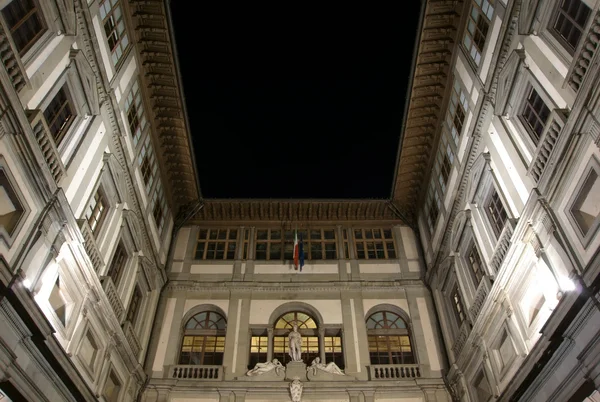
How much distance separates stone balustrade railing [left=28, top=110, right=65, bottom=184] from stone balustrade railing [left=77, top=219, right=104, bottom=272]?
213 cm

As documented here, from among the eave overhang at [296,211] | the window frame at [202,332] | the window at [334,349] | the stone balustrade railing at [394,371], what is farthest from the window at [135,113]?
the stone balustrade railing at [394,371]

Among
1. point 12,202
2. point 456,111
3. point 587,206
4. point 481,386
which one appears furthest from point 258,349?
point 587,206

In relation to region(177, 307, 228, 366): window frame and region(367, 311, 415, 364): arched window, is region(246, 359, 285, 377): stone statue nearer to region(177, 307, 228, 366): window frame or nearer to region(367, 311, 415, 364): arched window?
region(177, 307, 228, 366): window frame

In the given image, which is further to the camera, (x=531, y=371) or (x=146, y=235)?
(x=146, y=235)

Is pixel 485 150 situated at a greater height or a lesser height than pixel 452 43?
lesser

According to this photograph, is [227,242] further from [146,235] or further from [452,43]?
[452,43]

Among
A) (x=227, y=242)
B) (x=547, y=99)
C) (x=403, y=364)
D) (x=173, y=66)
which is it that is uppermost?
(x=173, y=66)

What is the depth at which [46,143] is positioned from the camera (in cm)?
1445

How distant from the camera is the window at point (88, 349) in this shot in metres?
17.3

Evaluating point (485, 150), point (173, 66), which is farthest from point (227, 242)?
point (485, 150)

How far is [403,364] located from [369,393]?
7.45 feet

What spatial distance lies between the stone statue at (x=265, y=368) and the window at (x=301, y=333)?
798 mm

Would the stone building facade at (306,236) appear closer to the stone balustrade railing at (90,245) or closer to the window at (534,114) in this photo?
the window at (534,114)

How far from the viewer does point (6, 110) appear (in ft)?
40.8
